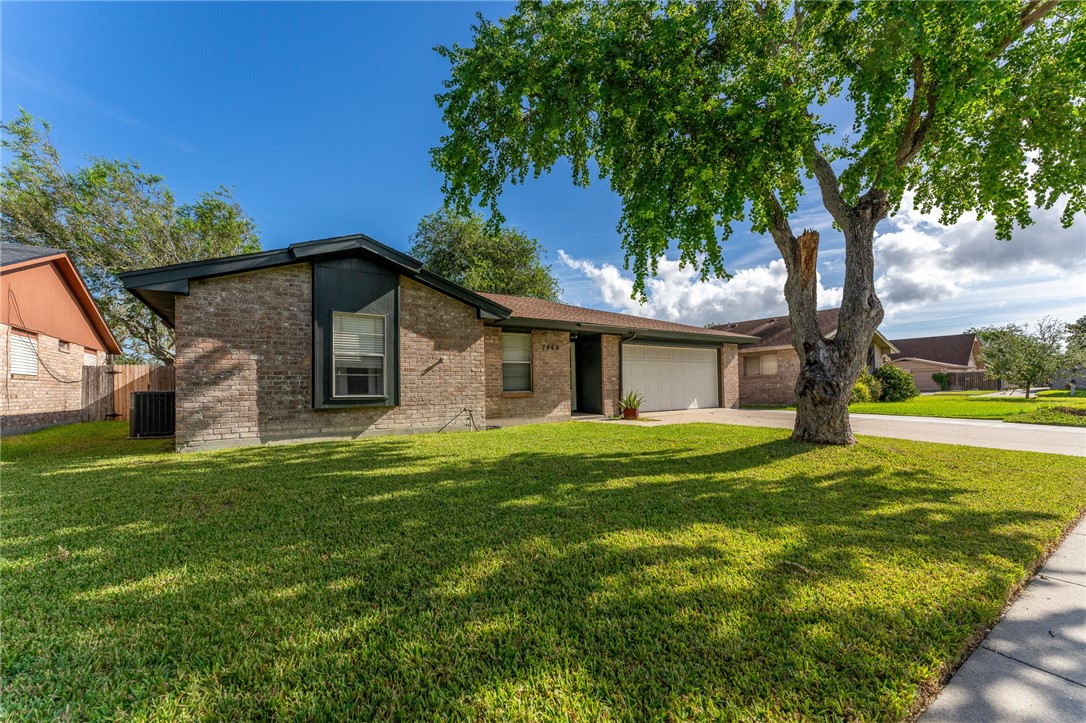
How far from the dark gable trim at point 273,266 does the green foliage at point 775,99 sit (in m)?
Result: 2.27

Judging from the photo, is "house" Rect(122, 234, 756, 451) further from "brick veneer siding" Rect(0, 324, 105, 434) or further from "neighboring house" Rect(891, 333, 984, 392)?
"neighboring house" Rect(891, 333, 984, 392)

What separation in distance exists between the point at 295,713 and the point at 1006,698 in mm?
2790

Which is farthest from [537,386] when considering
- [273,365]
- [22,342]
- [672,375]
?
[22,342]

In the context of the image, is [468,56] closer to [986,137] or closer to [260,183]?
[986,137]

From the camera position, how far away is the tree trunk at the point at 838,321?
263 inches

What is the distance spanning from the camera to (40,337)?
10492 mm

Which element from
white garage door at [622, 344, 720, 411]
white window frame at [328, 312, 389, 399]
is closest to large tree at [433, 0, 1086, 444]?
white window frame at [328, 312, 389, 399]

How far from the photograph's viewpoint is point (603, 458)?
6.19 meters

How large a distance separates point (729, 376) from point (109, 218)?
25614 millimetres

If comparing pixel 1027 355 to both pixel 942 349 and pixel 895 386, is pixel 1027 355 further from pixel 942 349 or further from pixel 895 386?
pixel 942 349

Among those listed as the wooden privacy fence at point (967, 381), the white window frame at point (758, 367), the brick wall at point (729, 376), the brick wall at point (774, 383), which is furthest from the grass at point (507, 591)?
the wooden privacy fence at point (967, 381)

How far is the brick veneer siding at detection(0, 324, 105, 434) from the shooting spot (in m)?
9.32

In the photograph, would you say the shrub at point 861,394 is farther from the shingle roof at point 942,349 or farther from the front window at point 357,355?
the shingle roof at point 942,349

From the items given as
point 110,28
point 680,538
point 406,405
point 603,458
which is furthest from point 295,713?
point 110,28
